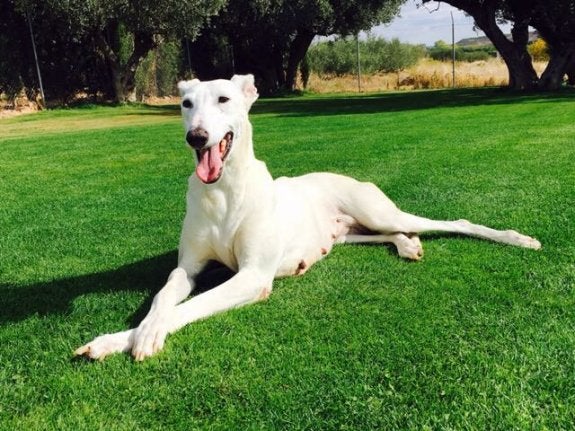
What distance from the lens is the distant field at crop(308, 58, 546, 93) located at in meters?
35.7

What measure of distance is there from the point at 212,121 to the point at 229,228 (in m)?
0.74

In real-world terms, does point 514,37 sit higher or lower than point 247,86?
higher

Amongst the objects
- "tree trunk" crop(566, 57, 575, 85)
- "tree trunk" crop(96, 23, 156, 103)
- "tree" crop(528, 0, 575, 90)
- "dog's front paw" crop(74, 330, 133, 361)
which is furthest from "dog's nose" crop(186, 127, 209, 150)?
"tree trunk" crop(566, 57, 575, 85)

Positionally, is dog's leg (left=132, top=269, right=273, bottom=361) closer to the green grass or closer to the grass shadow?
the green grass

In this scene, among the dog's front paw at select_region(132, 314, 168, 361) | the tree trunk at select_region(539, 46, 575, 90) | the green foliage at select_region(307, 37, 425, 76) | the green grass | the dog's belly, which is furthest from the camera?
the green foliage at select_region(307, 37, 425, 76)

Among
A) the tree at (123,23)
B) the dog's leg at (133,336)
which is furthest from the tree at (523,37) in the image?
the dog's leg at (133,336)

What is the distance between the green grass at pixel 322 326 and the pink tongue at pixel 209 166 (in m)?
0.86

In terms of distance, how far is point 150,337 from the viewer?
3426 mm

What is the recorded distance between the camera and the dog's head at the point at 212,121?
3725 mm

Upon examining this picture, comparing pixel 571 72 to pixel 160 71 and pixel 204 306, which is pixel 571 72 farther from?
pixel 204 306

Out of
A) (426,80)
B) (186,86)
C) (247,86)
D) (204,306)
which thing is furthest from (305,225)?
(426,80)

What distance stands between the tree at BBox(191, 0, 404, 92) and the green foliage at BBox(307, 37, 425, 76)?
13.6ft

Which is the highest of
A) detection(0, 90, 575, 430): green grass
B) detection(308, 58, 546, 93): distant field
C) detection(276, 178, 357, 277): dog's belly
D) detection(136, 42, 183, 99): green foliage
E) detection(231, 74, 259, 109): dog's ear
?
detection(136, 42, 183, 99): green foliage

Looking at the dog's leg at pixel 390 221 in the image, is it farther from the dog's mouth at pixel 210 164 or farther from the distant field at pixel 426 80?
the distant field at pixel 426 80
